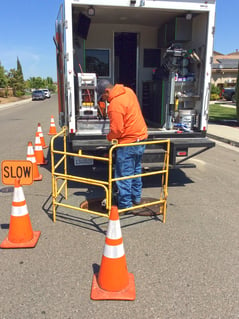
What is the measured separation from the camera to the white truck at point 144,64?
17.0 feet

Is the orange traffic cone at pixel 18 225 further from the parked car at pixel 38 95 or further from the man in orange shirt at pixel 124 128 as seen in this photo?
the parked car at pixel 38 95

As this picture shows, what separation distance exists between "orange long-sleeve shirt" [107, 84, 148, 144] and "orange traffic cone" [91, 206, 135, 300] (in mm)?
1560

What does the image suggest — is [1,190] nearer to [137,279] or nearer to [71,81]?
[71,81]

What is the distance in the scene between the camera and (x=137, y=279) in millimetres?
2998

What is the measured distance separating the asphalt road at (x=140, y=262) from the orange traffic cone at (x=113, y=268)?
0.35ft

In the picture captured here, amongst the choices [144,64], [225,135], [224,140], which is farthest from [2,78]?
[144,64]

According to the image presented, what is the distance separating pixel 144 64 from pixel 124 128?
430cm

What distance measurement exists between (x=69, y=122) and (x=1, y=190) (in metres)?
1.81

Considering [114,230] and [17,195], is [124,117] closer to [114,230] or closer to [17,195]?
[17,195]

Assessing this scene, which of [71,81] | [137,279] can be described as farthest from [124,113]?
[137,279]

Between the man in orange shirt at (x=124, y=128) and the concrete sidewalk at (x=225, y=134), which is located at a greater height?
the man in orange shirt at (x=124, y=128)

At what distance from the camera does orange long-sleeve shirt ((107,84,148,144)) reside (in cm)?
403

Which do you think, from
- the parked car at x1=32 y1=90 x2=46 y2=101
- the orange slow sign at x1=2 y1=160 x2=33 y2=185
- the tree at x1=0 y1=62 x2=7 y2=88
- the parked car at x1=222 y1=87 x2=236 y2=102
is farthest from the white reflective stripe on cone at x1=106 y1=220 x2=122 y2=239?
the parked car at x1=32 y1=90 x2=46 y2=101

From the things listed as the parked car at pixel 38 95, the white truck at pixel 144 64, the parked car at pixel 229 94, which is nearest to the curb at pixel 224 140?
the white truck at pixel 144 64
